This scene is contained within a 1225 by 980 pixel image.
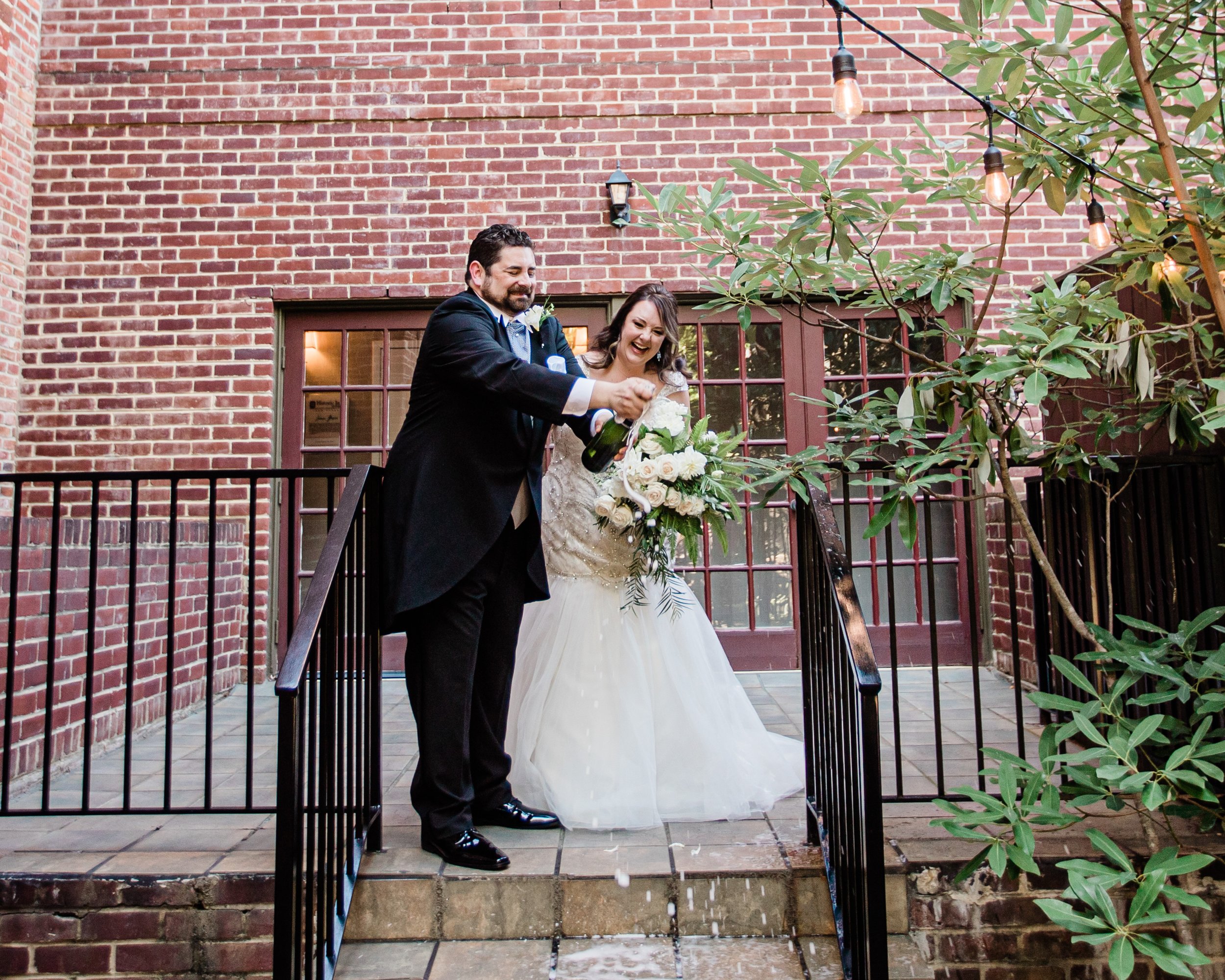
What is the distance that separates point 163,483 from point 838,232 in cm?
389

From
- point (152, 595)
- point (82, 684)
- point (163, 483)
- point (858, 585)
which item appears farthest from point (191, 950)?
point (858, 585)

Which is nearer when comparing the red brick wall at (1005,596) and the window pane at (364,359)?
the red brick wall at (1005,596)

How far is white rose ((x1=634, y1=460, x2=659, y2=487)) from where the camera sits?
7.63ft

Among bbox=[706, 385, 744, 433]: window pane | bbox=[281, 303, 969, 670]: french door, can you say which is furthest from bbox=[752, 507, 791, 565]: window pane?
bbox=[706, 385, 744, 433]: window pane

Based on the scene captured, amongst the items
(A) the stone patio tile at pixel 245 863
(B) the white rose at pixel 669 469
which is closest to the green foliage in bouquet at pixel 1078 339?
(B) the white rose at pixel 669 469

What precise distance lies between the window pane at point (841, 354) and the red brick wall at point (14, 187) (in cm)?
454

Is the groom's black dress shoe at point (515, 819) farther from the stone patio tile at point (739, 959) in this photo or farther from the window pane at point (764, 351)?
the window pane at point (764, 351)

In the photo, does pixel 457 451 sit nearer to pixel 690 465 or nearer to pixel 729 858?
pixel 690 465

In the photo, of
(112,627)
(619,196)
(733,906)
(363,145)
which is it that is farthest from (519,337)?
(363,145)

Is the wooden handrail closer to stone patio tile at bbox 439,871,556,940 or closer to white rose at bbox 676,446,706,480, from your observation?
stone patio tile at bbox 439,871,556,940

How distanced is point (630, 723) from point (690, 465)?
0.80 metres

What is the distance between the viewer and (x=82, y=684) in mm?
3123

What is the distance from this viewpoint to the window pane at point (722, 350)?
4832 millimetres

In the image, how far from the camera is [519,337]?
2.42 m
